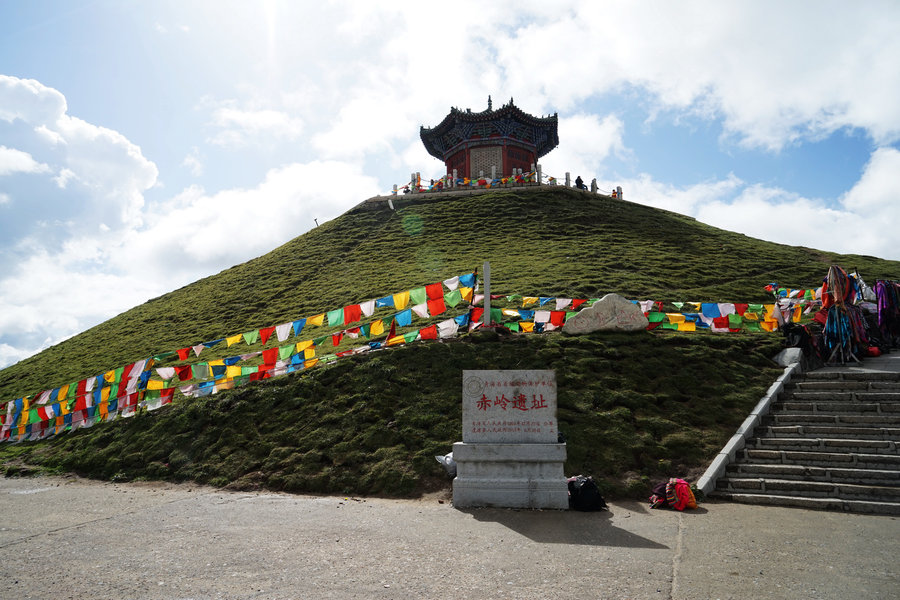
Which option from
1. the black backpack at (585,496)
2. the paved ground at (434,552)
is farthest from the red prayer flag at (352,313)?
the black backpack at (585,496)

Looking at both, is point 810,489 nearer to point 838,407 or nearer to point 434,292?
point 838,407

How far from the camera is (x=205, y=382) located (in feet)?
57.8

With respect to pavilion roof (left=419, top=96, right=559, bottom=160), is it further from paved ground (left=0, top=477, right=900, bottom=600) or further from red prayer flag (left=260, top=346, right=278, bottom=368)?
paved ground (left=0, top=477, right=900, bottom=600)

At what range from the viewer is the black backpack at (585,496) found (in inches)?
379

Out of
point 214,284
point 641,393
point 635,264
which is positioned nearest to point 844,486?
point 641,393

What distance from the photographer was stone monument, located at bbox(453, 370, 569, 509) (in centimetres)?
979

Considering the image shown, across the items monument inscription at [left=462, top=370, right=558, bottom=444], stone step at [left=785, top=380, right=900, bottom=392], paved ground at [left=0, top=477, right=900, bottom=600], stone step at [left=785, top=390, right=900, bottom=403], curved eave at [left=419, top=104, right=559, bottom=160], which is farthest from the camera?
curved eave at [left=419, top=104, right=559, bottom=160]

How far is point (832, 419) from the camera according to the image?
12508mm

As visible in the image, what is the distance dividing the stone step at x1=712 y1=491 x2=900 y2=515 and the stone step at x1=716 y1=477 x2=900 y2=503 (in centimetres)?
21

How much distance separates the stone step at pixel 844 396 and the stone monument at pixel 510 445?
304 inches

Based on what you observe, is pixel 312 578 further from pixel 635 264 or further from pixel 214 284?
pixel 214 284

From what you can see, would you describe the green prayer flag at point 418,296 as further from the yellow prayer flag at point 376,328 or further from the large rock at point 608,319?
the large rock at point 608,319

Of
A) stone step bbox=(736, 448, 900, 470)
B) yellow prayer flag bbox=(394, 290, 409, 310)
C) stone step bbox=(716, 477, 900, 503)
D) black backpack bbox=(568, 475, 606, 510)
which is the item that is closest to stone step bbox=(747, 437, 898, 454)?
stone step bbox=(736, 448, 900, 470)

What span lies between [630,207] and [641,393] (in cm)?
3328
